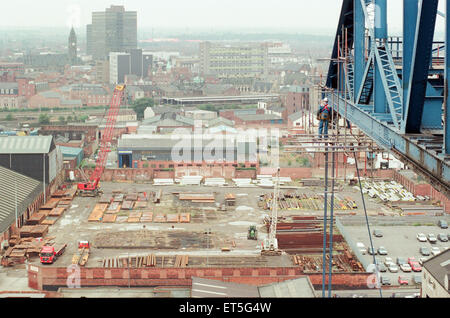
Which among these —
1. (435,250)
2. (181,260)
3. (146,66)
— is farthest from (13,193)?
(146,66)

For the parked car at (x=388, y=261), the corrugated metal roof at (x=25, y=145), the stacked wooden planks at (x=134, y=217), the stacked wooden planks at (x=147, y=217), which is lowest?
the stacked wooden planks at (x=134, y=217)

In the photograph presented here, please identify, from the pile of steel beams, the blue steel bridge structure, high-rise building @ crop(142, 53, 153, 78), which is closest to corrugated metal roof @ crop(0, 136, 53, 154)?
the pile of steel beams

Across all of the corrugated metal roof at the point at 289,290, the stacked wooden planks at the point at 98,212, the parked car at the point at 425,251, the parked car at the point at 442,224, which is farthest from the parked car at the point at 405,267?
the stacked wooden planks at the point at 98,212

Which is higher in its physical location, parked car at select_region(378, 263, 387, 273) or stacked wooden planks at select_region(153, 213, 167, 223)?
parked car at select_region(378, 263, 387, 273)

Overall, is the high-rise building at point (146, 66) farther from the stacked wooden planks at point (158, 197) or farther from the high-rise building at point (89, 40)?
the stacked wooden planks at point (158, 197)

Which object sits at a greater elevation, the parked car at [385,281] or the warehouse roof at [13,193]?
the warehouse roof at [13,193]

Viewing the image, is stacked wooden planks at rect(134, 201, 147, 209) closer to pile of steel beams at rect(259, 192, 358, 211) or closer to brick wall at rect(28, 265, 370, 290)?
pile of steel beams at rect(259, 192, 358, 211)
